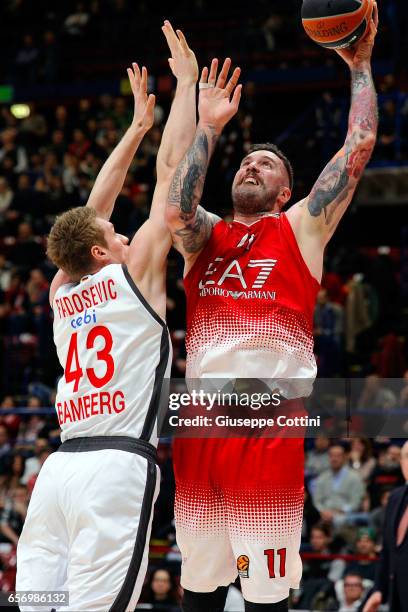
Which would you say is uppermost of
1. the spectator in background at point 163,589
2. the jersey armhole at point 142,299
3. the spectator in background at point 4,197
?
the spectator in background at point 4,197

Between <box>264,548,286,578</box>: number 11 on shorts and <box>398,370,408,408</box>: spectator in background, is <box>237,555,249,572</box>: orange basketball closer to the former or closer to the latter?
<box>264,548,286,578</box>: number 11 on shorts

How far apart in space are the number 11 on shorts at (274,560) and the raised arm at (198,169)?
1.74 meters

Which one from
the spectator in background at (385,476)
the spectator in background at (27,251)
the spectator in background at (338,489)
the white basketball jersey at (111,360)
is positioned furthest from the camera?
the spectator in background at (27,251)

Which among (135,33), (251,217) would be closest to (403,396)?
(251,217)

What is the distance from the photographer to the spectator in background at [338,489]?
36.1ft

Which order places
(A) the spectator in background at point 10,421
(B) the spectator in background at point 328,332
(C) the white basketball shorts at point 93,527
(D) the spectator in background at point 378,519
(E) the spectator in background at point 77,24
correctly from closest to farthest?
1. (C) the white basketball shorts at point 93,527
2. (D) the spectator in background at point 378,519
3. (A) the spectator in background at point 10,421
4. (B) the spectator in background at point 328,332
5. (E) the spectator in background at point 77,24

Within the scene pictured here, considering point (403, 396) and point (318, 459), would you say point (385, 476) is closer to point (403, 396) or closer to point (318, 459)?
point (318, 459)

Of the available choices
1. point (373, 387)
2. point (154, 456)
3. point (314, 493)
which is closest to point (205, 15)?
point (373, 387)

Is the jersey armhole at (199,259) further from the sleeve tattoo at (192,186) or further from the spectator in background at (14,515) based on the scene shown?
the spectator in background at (14,515)

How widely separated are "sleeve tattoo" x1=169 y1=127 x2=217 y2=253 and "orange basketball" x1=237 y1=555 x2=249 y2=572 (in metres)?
1.76

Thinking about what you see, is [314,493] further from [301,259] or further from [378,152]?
[378,152]

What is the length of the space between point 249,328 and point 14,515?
693 cm

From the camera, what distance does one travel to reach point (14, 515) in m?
11.7

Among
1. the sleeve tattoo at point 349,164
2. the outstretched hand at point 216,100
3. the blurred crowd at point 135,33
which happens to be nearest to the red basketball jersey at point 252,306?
the sleeve tattoo at point 349,164
